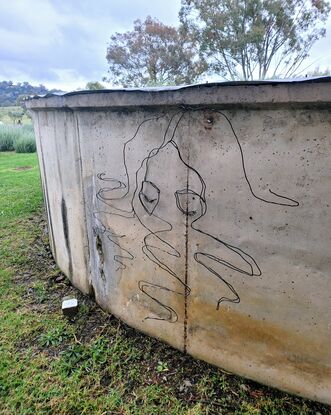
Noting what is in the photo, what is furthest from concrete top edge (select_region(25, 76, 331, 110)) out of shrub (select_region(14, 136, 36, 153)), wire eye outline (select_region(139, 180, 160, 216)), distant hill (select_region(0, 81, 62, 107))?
distant hill (select_region(0, 81, 62, 107))

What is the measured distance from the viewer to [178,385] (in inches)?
80.4

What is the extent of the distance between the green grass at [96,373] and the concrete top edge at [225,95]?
5.89 feet

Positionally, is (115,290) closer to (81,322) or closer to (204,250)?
(81,322)

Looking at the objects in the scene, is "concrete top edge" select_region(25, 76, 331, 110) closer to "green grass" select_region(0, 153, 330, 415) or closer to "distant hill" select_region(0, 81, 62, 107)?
"green grass" select_region(0, 153, 330, 415)

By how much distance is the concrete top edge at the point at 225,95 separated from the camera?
4.48ft

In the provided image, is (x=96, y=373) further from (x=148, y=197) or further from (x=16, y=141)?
(x=16, y=141)

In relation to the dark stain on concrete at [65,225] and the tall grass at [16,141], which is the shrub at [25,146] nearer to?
the tall grass at [16,141]

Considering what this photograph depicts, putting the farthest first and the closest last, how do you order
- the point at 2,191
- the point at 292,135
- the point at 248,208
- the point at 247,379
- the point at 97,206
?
the point at 2,191 < the point at 97,206 < the point at 247,379 < the point at 248,208 < the point at 292,135

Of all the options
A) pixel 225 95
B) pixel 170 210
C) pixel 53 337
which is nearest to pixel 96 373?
pixel 53 337

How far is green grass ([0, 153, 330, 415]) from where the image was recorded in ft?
6.19

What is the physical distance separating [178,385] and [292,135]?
69.1 inches

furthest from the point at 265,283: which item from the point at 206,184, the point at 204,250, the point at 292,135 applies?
the point at 292,135

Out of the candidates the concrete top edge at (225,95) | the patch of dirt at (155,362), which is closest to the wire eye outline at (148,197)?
the concrete top edge at (225,95)

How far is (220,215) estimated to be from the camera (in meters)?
1.83
